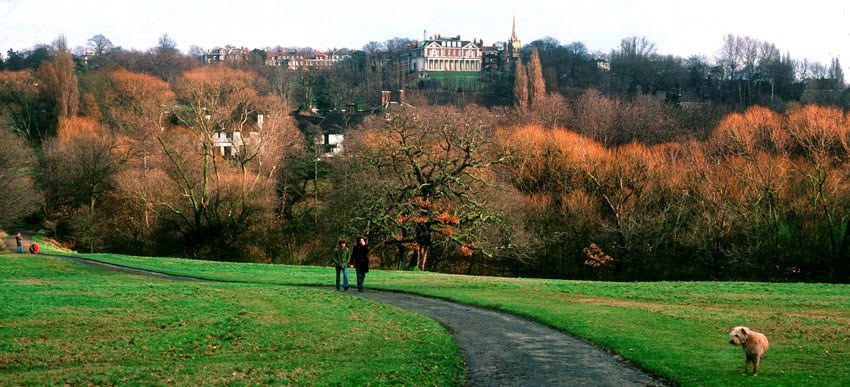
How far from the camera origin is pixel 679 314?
29.1 meters

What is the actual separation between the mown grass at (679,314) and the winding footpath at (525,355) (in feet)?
2.02

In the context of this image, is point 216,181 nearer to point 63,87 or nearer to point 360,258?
point 360,258

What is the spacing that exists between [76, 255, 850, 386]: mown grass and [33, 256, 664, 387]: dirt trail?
2.10 feet

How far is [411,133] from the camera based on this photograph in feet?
210

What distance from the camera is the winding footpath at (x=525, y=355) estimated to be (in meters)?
19.5

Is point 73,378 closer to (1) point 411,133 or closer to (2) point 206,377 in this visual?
(2) point 206,377

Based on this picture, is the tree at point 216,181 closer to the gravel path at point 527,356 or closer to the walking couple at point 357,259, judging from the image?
the walking couple at point 357,259

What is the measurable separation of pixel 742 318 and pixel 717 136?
6194cm

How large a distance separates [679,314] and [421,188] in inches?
1382

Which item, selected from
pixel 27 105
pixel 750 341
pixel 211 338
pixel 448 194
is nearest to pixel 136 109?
pixel 448 194

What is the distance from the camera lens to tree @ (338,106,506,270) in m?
62.2

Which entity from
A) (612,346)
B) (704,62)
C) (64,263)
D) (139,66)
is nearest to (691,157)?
(64,263)

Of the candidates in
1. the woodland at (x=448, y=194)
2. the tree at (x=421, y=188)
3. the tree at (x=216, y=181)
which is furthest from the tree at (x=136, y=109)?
the tree at (x=421, y=188)

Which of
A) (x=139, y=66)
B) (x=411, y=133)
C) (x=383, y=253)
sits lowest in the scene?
(x=383, y=253)
